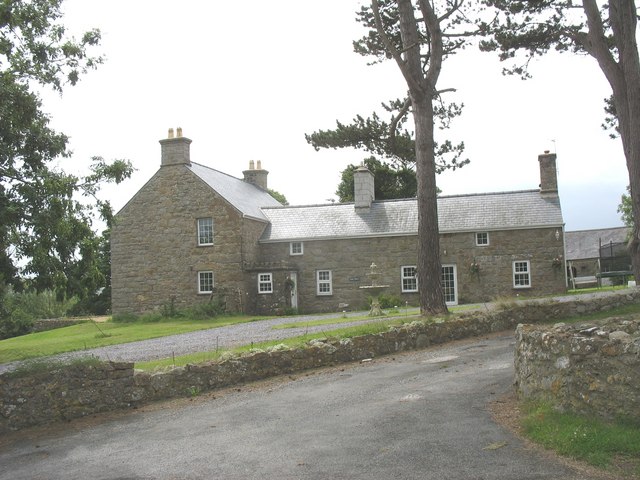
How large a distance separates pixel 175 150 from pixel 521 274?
64.2 feet

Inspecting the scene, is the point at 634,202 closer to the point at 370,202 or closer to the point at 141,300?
the point at 370,202

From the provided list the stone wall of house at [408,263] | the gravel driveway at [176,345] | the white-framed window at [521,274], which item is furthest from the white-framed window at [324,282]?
the gravel driveway at [176,345]

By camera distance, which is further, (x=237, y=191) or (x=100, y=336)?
(x=237, y=191)

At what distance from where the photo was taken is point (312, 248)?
33.1m

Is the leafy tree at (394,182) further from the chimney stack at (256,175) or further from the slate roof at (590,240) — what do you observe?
the slate roof at (590,240)

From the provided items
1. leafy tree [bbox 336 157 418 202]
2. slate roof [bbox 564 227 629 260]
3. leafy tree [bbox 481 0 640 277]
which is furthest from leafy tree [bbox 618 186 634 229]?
leafy tree [bbox 481 0 640 277]

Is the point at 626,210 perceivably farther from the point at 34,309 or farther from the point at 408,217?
the point at 34,309

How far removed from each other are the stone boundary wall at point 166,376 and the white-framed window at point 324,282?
670 inches

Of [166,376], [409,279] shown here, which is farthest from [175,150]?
[166,376]

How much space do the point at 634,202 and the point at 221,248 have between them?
2120 centimetres

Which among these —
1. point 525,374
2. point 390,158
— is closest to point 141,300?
point 390,158

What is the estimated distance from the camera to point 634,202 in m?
16.4

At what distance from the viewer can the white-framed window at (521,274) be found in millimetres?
30219

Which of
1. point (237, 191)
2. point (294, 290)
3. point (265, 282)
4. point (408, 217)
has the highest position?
point (237, 191)
